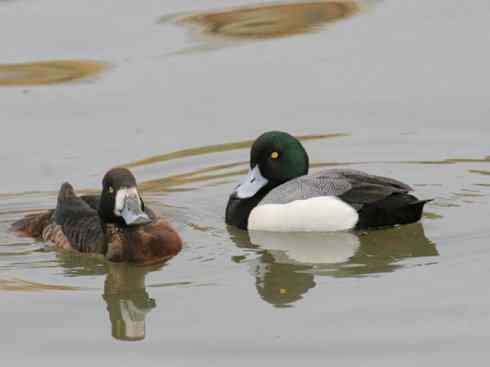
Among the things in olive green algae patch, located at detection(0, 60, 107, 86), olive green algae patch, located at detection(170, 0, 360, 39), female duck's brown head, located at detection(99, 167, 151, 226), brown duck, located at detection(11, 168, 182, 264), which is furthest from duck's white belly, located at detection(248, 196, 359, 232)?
olive green algae patch, located at detection(170, 0, 360, 39)

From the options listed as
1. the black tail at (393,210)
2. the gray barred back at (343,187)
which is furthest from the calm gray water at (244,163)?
the gray barred back at (343,187)

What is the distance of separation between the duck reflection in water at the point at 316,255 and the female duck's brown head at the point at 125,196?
784 millimetres

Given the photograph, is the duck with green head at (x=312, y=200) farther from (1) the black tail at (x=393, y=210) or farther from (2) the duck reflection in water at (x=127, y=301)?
(2) the duck reflection in water at (x=127, y=301)

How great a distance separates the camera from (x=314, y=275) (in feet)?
31.3

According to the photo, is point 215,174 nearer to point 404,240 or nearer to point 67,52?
point 404,240

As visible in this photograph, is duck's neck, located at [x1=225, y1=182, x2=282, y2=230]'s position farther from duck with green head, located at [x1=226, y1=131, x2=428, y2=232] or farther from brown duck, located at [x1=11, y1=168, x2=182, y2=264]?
brown duck, located at [x1=11, y1=168, x2=182, y2=264]

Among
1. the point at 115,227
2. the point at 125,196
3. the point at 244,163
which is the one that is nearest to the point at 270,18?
the point at 244,163

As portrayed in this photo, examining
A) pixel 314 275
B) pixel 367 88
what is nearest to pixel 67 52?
pixel 367 88

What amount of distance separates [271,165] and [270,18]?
19.0 ft

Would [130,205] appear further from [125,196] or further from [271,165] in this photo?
[271,165]

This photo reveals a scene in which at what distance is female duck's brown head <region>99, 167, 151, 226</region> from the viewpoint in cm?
1007

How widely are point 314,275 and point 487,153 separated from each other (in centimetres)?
344

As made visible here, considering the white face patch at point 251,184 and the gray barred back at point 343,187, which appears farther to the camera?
the white face patch at point 251,184

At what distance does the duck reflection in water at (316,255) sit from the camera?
30.9ft
